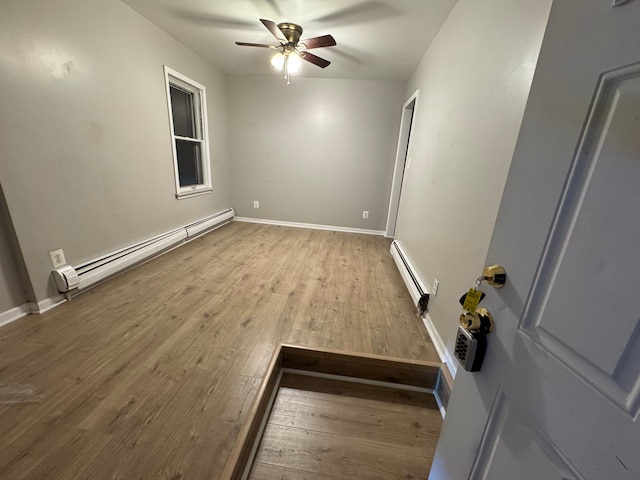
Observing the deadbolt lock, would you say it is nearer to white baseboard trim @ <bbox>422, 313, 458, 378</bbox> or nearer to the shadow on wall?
white baseboard trim @ <bbox>422, 313, 458, 378</bbox>

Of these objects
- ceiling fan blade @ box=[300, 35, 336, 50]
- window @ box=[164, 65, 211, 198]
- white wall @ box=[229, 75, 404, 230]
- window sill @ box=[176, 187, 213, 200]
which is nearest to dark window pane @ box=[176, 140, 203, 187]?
window @ box=[164, 65, 211, 198]

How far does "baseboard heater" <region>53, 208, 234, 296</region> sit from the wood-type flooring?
A: 0.11 m

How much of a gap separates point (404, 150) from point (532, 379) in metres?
3.98

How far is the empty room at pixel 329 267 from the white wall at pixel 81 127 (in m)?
0.02

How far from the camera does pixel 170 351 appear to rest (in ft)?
5.17

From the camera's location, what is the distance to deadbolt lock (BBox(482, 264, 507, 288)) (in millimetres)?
595

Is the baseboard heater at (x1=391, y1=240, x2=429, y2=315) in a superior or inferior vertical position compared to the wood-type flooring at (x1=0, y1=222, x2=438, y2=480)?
superior

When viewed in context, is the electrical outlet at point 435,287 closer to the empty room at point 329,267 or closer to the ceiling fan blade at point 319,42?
the empty room at point 329,267

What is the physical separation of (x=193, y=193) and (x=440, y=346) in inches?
136

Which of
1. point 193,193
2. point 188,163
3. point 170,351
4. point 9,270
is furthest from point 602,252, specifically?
point 188,163

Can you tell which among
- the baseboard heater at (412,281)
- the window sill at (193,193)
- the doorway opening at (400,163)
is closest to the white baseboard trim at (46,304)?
the window sill at (193,193)

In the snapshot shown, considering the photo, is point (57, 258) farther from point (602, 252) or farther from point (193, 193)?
point (602, 252)

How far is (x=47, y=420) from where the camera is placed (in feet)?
3.76

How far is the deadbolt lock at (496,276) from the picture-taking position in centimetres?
59
